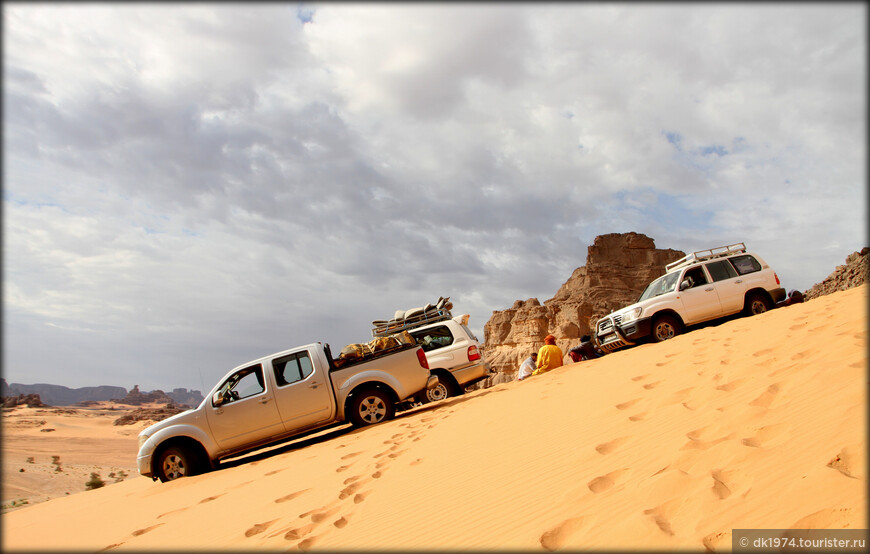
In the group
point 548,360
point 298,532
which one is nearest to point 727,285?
point 548,360

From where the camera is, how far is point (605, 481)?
3771 millimetres

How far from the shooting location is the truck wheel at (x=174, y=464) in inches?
320

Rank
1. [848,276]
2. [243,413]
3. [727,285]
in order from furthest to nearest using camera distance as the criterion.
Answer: [848,276] < [727,285] < [243,413]

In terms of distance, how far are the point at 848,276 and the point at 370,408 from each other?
19.4 m

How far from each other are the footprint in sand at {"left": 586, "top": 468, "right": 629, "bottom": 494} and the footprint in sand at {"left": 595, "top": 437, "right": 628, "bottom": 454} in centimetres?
55

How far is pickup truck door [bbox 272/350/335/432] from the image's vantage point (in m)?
8.72

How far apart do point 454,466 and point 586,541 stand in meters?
2.28

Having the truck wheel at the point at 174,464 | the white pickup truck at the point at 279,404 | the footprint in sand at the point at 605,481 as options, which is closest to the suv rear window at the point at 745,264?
the white pickup truck at the point at 279,404

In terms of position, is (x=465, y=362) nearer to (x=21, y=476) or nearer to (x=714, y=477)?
(x=714, y=477)

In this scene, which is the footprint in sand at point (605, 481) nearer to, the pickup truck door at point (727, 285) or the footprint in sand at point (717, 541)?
the footprint in sand at point (717, 541)

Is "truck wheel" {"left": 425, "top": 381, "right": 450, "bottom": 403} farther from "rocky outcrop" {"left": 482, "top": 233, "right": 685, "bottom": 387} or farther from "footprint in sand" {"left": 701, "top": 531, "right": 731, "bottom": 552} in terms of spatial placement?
"rocky outcrop" {"left": 482, "top": 233, "right": 685, "bottom": 387}

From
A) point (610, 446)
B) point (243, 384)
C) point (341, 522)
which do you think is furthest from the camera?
point (243, 384)

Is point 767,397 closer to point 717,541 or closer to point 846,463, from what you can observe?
point 846,463

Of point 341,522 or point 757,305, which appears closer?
point 341,522
